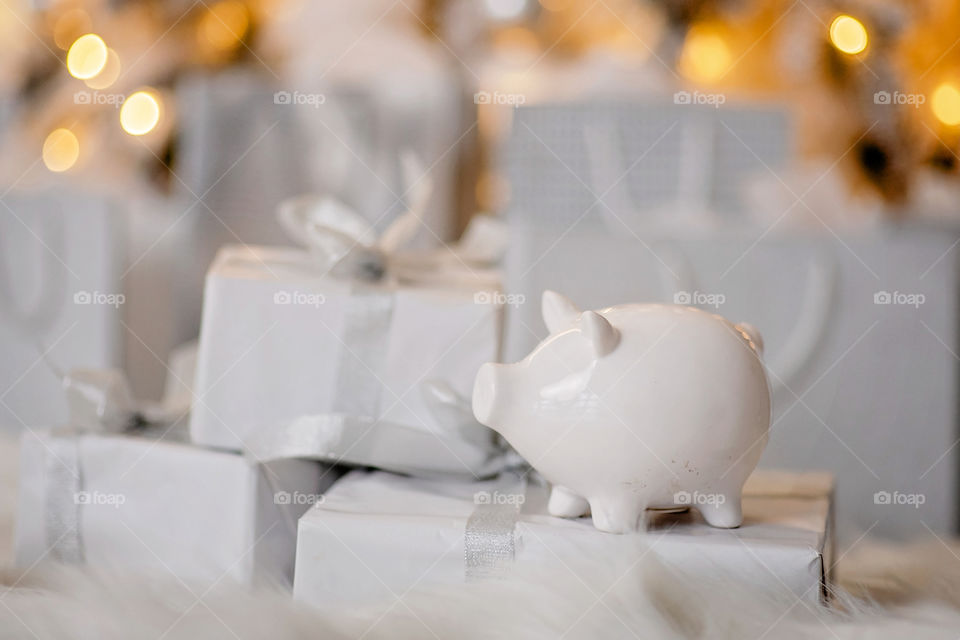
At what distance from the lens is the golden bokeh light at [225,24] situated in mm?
1793

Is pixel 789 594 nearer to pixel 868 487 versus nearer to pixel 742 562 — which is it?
pixel 742 562

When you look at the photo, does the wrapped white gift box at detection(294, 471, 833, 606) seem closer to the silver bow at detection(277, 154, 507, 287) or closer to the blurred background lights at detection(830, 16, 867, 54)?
the silver bow at detection(277, 154, 507, 287)

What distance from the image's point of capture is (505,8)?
1979 millimetres

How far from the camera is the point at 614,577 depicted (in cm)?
58

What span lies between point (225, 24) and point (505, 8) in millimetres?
580

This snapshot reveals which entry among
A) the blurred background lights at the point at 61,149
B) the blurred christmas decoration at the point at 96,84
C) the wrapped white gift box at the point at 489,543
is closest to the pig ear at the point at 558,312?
the wrapped white gift box at the point at 489,543

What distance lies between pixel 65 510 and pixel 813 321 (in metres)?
0.77

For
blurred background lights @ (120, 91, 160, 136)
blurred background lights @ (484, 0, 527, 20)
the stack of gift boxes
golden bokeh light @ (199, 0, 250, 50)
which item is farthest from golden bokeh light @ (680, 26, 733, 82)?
the stack of gift boxes

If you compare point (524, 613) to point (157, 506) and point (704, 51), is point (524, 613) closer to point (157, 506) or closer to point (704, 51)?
point (157, 506)

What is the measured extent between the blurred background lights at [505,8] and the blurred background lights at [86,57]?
0.78m

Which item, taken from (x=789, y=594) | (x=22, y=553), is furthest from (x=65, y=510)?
(x=789, y=594)

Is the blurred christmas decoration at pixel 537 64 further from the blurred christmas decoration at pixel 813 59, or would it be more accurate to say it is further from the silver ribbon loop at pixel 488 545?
the silver ribbon loop at pixel 488 545

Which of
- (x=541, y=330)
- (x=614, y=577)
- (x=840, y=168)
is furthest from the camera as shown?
(x=840, y=168)

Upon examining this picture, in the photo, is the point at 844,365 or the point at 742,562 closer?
the point at 742,562
